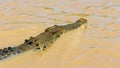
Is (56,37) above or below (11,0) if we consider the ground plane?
below

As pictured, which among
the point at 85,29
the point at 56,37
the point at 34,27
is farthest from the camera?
the point at 34,27

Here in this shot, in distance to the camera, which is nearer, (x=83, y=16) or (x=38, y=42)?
(x=38, y=42)

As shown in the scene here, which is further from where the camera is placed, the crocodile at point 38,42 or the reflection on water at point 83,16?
the reflection on water at point 83,16

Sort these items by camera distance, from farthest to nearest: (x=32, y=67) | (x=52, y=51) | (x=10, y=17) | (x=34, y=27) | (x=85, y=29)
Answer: (x=10, y=17) → (x=34, y=27) → (x=85, y=29) → (x=52, y=51) → (x=32, y=67)

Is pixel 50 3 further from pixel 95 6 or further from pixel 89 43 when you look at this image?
pixel 89 43

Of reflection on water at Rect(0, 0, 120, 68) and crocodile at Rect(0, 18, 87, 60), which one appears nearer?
crocodile at Rect(0, 18, 87, 60)

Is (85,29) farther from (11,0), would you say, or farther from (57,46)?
(11,0)

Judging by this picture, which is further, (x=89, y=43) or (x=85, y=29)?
(x=85, y=29)

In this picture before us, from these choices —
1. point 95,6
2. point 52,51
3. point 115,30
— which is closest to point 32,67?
point 52,51
